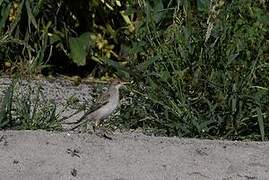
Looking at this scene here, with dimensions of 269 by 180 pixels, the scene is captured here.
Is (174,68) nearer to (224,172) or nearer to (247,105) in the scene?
(247,105)

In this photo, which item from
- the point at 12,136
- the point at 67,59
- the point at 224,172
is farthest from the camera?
the point at 67,59

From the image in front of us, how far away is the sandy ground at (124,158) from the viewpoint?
6.38 metres

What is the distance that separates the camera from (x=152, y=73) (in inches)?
310

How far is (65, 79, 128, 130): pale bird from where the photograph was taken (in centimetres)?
792

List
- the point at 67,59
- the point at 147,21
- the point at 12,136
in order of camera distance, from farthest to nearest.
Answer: the point at 67,59 < the point at 147,21 < the point at 12,136

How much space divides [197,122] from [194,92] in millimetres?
408

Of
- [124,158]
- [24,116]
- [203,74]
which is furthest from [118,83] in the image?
[124,158]

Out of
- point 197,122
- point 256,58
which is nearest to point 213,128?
point 197,122

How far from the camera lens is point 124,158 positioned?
6605 millimetres

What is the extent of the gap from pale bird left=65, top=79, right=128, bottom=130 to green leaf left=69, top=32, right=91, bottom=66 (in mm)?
3132

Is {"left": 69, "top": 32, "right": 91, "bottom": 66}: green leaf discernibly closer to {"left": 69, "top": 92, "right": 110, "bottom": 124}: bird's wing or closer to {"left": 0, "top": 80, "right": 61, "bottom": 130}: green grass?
{"left": 69, "top": 92, "right": 110, "bottom": 124}: bird's wing

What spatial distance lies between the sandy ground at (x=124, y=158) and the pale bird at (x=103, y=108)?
2.76 ft

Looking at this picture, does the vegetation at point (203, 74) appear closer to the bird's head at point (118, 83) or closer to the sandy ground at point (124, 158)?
the bird's head at point (118, 83)

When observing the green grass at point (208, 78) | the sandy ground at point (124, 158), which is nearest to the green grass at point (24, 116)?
the sandy ground at point (124, 158)
